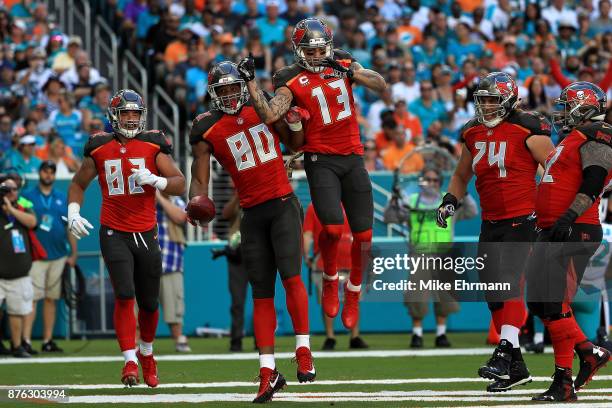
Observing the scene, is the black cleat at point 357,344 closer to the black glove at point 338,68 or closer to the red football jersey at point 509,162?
the red football jersey at point 509,162

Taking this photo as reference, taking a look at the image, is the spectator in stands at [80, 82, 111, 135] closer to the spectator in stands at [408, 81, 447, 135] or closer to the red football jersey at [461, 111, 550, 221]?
the spectator in stands at [408, 81, 447, 135]

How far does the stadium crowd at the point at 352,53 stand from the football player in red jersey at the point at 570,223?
23.5ft

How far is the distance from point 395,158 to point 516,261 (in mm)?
7946

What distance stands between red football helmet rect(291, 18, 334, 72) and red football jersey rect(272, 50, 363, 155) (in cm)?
8

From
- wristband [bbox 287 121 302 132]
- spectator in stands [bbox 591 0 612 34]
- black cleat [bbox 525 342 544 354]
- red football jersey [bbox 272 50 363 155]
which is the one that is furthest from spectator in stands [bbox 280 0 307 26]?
wristband [bbox 287 121 302 132]

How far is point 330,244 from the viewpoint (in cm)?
932

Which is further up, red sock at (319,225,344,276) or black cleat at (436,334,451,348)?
red sock at (319,225,344,276)

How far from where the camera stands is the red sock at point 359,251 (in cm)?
946

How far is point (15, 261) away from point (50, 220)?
41.6 inches

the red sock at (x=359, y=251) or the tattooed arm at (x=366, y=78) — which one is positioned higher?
the tattooed arm at (x=366, y=78)

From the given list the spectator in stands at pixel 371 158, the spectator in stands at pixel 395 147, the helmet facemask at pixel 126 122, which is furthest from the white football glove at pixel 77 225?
the spectator in stands at pixel 395 147

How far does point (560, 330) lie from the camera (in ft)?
28.1

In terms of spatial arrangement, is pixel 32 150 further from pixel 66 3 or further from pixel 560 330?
pixel 560 330

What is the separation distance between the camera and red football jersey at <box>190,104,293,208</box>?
29.1 feet
